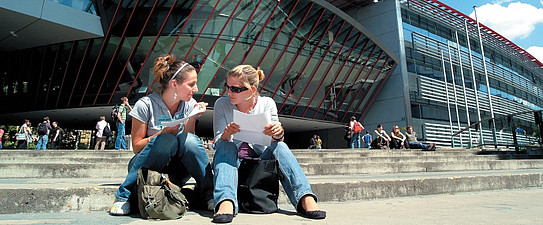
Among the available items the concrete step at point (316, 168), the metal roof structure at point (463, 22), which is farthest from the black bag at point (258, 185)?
the metal roof structure at point (463, 22)

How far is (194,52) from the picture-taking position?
15.6 m

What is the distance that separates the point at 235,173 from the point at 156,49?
580 inches

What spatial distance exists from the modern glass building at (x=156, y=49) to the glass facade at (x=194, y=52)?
48 millimetres

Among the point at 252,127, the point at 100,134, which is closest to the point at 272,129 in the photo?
the point at 252,127

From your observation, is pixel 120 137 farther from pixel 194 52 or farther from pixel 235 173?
pixel 235 173

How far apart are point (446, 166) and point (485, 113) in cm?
2592

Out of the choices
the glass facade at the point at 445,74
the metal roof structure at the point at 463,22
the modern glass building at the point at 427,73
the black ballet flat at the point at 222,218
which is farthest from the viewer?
the metal roof structure at the point at 463,22

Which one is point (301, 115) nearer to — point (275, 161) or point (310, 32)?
point (310, 32)

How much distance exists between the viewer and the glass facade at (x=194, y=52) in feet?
49.4

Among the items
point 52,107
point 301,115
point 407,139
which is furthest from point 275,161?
point 52,107

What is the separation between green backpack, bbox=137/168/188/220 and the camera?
1.90m

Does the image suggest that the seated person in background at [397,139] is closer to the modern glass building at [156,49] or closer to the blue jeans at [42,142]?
the modern glass building at [156,49]

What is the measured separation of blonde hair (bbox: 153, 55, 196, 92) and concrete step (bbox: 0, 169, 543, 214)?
2.95 ft

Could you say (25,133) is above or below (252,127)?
above
